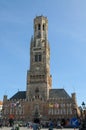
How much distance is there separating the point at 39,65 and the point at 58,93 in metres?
11.1

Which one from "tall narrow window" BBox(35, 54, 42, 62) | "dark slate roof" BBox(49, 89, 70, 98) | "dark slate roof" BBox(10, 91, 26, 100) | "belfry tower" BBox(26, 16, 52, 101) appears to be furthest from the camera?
"tall narrow window" BBox(35, 54, 42, 62)

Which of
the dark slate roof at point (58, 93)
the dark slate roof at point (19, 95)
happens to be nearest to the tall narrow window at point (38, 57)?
the dark slate roof at point (58, 93)

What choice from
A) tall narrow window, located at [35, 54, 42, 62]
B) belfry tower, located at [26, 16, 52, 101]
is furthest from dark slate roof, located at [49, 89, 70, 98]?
tall narrow window, located at [35, 54, 42, 62]

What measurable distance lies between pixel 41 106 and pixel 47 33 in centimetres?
2738

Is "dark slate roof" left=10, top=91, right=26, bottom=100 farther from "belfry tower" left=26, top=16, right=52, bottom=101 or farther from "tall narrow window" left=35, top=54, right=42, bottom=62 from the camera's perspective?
"tall narrow window" left=35, top=54, right=42, bottom=62

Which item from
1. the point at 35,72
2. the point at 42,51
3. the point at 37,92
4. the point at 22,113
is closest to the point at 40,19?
the point at 42,51

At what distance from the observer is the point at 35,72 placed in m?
93.1

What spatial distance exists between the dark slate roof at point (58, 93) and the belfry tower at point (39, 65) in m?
1.79

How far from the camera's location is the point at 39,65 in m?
94.1

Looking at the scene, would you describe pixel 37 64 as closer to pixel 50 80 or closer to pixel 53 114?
pixel 50 80

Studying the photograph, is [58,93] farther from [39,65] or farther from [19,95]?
[19,95]

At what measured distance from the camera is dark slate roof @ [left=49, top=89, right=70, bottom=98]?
91.9 meters

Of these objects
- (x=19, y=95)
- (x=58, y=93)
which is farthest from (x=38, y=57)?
(x=19, y=95)

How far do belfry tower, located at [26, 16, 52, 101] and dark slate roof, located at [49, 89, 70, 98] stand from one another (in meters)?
1.79
